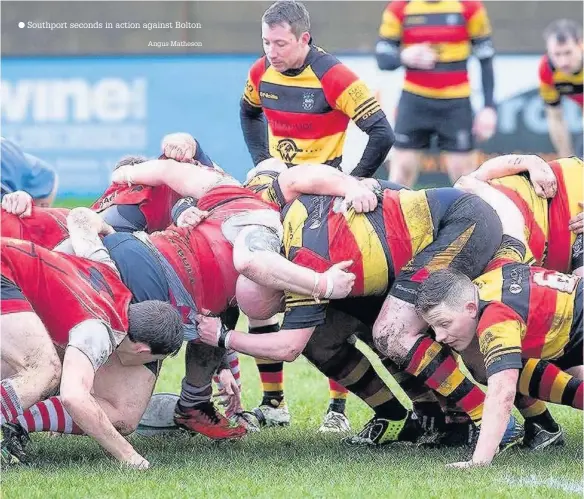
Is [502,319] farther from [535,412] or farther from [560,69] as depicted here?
[560,69]

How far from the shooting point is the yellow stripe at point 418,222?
18.0ft

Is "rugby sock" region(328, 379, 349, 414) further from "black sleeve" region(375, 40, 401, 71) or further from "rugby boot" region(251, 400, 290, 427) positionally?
"black sleeve" region(375, 40, 401, 71)

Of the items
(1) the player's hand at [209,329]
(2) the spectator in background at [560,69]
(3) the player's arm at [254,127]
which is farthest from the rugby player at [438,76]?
(1) the player's hand at [209,329]

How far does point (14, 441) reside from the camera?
5.15m

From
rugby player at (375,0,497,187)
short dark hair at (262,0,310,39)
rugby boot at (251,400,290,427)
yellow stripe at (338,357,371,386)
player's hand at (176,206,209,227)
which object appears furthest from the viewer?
rugby player at (375,0,497,187)

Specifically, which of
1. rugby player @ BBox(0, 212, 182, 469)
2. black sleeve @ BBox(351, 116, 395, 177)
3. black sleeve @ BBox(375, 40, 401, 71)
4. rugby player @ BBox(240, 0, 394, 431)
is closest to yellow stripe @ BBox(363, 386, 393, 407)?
rugby player @ BBox(240, 0, 394, 431)

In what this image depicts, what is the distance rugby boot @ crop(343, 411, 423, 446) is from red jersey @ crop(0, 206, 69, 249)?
169cm

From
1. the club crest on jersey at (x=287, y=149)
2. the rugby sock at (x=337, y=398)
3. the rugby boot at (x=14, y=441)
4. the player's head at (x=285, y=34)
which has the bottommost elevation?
the rugby sock at (x=337, y=398)

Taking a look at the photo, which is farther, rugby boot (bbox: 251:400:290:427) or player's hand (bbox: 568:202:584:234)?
rugby boot (bbox: 251:400:290:427)

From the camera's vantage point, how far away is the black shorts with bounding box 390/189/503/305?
214 inches

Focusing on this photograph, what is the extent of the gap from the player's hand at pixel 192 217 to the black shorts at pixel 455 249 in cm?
95

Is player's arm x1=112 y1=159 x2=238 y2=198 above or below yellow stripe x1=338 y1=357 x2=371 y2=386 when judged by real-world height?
above

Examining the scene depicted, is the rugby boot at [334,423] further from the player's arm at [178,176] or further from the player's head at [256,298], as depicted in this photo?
the player's arm at [178,176]

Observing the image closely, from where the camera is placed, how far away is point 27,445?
5.42m
